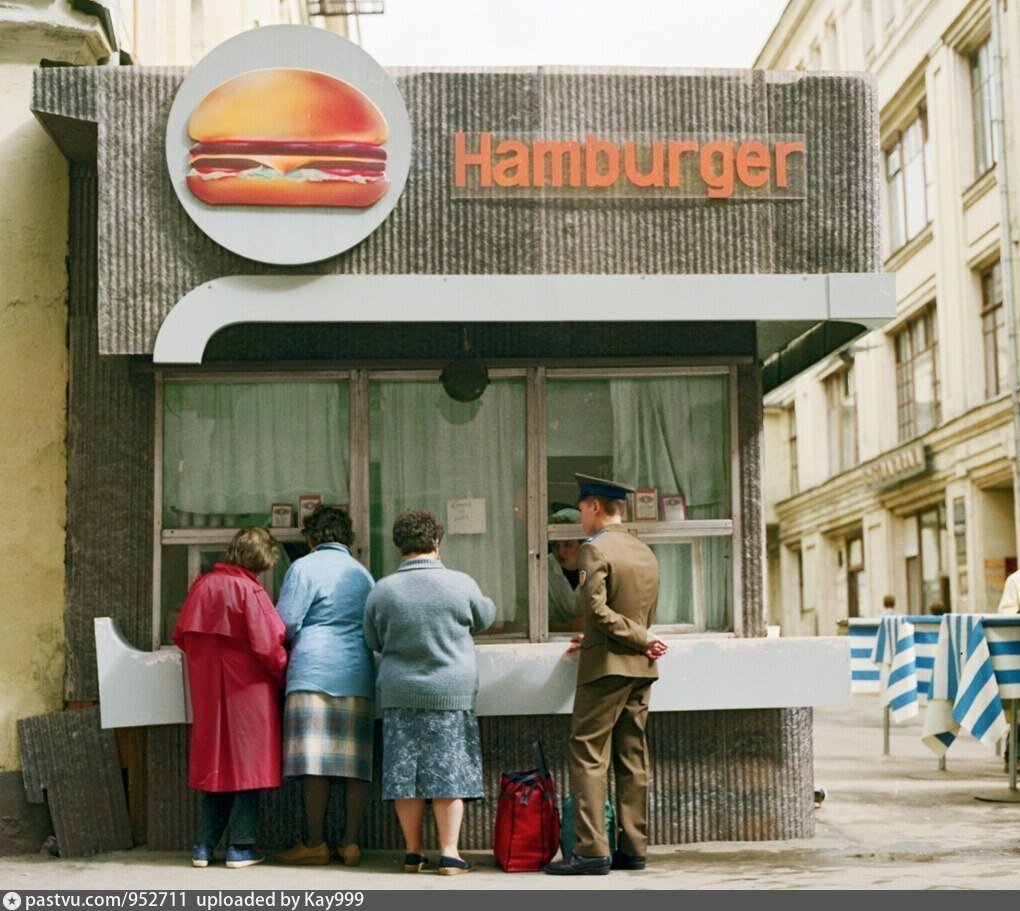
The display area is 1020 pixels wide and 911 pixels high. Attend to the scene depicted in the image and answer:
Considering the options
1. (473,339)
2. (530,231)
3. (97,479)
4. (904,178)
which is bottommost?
(97,479)

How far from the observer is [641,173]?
8344 millimetres

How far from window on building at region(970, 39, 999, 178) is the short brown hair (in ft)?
65.8

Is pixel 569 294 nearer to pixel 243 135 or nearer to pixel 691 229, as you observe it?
pixel 691 229

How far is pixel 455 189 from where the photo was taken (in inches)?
326

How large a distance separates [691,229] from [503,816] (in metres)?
3.14

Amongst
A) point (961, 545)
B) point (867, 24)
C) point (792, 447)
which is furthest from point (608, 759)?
point (792, 447)

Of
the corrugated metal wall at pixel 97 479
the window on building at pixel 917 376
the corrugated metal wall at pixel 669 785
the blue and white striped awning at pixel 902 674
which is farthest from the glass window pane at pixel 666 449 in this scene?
the window on building at pixel 917 376

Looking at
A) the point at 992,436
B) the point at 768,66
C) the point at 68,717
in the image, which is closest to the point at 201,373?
the point at 68,717

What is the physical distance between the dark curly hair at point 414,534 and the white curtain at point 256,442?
905 millimetres

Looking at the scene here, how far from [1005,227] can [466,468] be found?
682 inches

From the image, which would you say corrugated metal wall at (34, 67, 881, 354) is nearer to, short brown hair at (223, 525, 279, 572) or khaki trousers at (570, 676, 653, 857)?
short brown hair at (223, 525, 279, 572)

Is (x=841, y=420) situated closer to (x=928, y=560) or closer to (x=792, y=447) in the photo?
(x=792, y=447)

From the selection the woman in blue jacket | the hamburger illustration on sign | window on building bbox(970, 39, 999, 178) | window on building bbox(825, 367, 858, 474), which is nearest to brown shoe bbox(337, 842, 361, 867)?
the woman in blue jacket

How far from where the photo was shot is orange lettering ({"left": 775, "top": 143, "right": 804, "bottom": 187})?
27.5 feet
